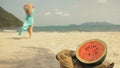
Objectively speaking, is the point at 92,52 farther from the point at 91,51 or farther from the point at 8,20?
the point at 8,20

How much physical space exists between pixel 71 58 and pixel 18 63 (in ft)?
11.0

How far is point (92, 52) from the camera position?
517 cm

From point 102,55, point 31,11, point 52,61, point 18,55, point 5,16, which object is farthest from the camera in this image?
point 5,16

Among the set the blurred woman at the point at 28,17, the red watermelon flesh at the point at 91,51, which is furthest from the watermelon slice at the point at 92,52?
the blurred woman at the point at 28,17

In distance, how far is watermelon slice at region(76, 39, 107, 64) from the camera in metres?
5.00

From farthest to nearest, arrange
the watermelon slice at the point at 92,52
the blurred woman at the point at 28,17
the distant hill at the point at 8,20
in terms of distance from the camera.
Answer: the distant hill at the point at 8,20 → the blurred woman at the point at 28,17 → the watermelon slice at the point at 92,52

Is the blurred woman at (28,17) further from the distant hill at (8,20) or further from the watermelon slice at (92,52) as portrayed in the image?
the distant hill at (8,20)

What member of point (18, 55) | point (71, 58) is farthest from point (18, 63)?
point (71, 58)

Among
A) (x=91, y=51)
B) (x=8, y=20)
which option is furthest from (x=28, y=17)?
(x=8, y=20)

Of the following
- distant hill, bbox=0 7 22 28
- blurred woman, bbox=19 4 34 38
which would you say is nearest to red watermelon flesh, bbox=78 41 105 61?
blurred woman, bbox=19 4 34 38

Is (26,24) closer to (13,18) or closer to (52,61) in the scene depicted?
(52,61)

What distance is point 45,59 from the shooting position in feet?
29.4

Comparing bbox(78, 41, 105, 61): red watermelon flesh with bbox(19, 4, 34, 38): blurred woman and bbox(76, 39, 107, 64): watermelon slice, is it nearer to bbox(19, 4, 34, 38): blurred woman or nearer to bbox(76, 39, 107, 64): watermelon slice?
bbox(76, 39, 107, 64): watermelon slice

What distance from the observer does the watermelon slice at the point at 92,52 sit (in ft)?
16.4
